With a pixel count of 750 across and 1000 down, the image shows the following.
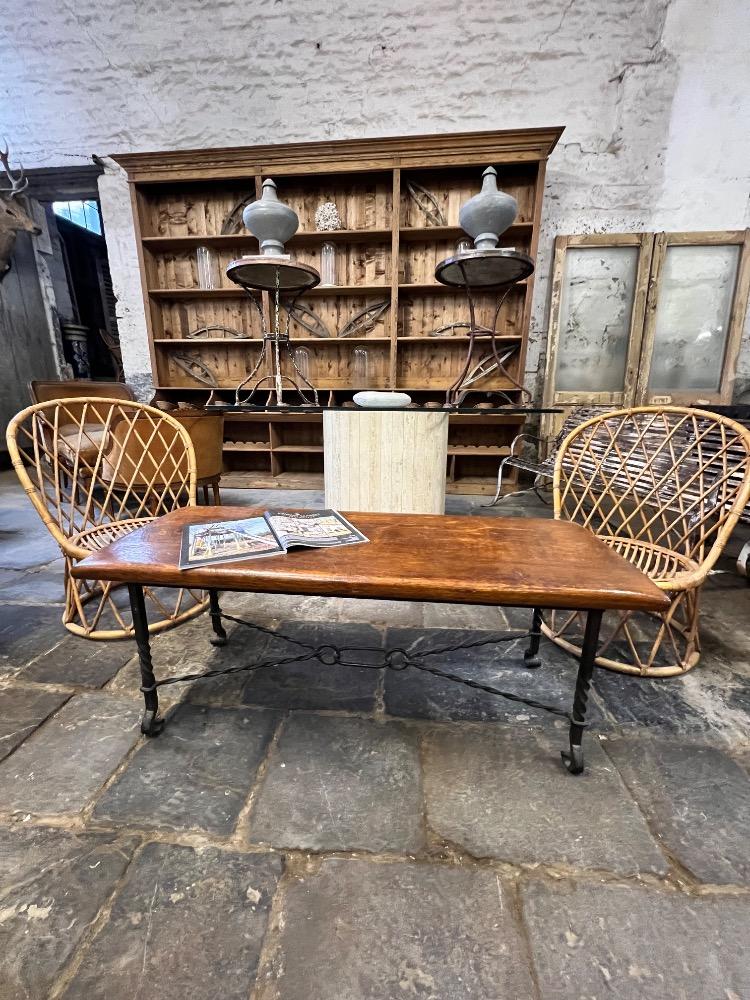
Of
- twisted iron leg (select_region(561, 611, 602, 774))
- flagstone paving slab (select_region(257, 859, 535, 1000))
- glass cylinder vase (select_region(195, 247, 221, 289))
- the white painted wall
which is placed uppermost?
the white painted wall

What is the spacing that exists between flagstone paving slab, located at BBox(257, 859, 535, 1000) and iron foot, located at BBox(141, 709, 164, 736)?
542mm

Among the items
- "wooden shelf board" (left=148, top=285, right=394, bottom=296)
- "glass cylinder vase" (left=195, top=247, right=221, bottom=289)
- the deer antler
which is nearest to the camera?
"wooden shelf board" (left=148, top=285, right=394, bottom=296)

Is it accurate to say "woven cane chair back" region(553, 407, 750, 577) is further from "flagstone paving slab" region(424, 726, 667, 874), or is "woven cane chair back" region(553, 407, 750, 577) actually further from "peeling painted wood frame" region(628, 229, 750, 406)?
"peeling painted wood frame" region(628, 229, 750, 406)

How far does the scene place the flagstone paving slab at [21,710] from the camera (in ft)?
3.59

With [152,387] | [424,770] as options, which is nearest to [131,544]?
[424,770]

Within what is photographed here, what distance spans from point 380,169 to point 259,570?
3.61 metres

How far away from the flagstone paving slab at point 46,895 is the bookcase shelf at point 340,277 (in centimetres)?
314

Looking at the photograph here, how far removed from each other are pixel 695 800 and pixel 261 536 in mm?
1114

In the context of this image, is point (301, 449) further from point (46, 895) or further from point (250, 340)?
point (46, 895)

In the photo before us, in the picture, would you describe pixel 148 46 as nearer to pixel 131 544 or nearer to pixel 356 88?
pixel 356 88

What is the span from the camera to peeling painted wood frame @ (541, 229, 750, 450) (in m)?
3.46

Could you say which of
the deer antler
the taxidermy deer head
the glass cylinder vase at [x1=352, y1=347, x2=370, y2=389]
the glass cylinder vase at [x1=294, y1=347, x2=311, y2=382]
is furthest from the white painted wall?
the glass cylinder vase at [x1=294, y1=347, x2=311, y2=382]

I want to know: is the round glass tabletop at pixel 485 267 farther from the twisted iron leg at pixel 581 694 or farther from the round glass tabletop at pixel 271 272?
the twisted iron leg at pixel 581 694

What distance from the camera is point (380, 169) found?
333 centimetres
